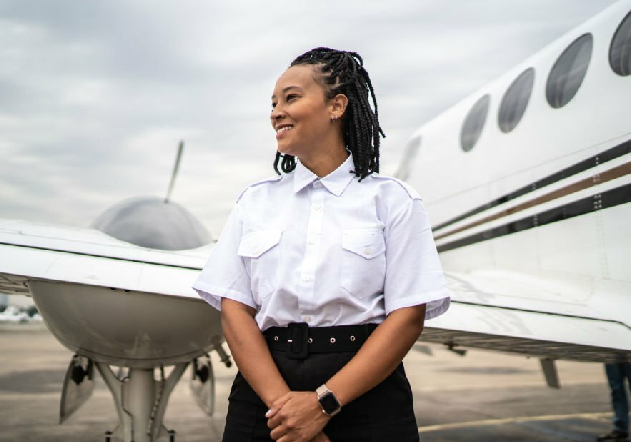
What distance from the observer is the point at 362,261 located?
1899 millimetres

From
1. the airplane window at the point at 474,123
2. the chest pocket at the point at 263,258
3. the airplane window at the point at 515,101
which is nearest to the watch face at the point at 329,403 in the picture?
the chest pocket at the point at 263,258

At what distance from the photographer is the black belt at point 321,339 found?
6.14 feet

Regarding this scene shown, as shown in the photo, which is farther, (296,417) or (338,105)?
(338,105)

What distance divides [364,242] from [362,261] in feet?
0.18

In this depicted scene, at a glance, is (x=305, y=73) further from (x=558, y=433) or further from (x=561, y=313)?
(x=558, y=433)

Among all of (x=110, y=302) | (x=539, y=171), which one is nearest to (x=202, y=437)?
(x=110, y=302)

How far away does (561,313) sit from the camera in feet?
15.4

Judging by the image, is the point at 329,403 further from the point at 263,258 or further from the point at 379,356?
the point at 263,258

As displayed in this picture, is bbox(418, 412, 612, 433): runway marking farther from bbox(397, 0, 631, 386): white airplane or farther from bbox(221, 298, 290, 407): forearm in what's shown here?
bbox(221, 298, 290, 407): forearm

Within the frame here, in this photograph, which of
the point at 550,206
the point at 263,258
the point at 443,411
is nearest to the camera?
the point at 263,258

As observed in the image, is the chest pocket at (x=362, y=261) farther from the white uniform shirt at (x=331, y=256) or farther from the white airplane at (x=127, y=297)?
the white airplane at (x=127, y=297)

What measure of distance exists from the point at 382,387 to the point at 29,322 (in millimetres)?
75026

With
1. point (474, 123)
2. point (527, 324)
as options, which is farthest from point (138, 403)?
point (474, 123)

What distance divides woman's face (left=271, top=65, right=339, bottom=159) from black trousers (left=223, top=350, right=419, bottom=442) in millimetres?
637
